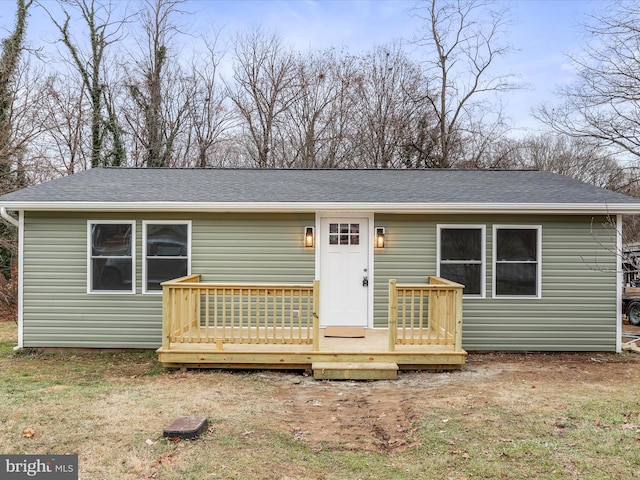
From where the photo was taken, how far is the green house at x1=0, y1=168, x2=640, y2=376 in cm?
728

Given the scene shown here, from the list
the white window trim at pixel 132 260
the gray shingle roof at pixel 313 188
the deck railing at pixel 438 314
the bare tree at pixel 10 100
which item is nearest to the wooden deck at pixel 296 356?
the deck railing at pixel 438 314

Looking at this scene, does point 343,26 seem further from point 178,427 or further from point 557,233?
point 178,427

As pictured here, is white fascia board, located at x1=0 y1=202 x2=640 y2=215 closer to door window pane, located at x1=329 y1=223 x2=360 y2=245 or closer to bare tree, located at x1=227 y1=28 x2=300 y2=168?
door window pane, located at x1=329 y1=223 x2=360 y2=245

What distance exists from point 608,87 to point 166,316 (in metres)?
12.8

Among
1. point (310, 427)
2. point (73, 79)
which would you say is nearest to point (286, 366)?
point (310, 427)

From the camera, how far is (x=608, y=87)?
39.4 feet

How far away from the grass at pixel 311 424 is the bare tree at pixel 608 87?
8544 mm

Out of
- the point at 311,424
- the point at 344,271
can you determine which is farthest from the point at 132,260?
the point at 311,424

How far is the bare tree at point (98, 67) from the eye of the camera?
16.9m

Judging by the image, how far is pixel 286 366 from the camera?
620cm

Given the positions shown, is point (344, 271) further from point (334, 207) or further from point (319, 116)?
point (319, 116)

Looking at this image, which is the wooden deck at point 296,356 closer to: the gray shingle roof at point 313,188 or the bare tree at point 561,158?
the gray shingle roof at point 313,188

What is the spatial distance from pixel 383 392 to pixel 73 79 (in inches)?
695

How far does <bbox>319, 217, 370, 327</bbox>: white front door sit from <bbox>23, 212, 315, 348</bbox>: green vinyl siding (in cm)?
31
